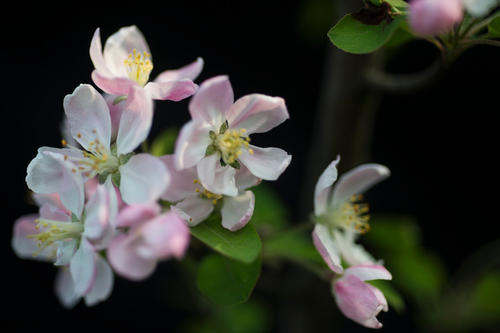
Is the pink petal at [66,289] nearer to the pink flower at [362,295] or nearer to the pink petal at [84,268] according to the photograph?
the pink petal at [84,268]

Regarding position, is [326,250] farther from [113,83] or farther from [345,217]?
[113,83]

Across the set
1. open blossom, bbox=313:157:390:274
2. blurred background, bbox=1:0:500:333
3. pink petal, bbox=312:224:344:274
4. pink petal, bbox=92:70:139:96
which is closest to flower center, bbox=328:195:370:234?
open blossom, bbox=313:157:390:274

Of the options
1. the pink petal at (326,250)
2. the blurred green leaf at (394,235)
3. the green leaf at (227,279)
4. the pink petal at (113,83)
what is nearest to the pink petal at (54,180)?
the pink petal at (113,83)

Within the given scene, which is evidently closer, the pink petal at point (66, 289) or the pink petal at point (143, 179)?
the pink petal at point (143, 179)

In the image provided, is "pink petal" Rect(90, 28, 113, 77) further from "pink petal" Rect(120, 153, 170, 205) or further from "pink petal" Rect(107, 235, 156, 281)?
"pink petal" Rect(107, 235, 156, 281)

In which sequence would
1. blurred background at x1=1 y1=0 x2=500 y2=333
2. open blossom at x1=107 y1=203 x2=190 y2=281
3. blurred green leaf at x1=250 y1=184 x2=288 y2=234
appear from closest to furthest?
open blossom at x1=107 y1=203 x2=190 y2=281
blurred green leaf at x1=250 y1=184 x2=288 y2=234
blurred background at x1=1 y1=0 x2=500 y2=333

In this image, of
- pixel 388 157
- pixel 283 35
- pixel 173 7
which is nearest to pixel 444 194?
pixel 388 157

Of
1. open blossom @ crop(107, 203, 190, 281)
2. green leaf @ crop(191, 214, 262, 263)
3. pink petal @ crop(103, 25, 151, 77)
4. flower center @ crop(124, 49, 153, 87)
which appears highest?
pink petal @ crop(103, 25, 151, 77)
